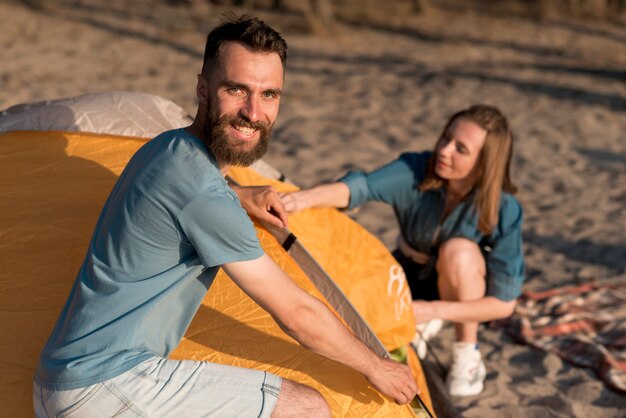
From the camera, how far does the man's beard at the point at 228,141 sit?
74.1 inches

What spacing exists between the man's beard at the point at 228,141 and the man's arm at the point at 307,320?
25 cm

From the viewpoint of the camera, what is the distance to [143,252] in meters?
1.78

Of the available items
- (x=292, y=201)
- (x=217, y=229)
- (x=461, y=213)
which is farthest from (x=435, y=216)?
(x=217, y=229)

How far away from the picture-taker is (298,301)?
190 cm

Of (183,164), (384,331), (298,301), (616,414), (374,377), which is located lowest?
(616,414)

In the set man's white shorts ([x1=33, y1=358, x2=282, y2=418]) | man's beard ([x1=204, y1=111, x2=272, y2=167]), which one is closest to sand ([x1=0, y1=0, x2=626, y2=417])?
man's white shorts ([x1=33, y1=358, x2=282, y2=418])

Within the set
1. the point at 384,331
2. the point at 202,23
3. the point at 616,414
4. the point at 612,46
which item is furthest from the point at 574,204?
the point at 202,23

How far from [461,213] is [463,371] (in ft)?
2.14

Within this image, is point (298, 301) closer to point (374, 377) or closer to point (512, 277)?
point (374, 377)

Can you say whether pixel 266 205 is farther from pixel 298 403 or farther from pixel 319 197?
pixel 298 403

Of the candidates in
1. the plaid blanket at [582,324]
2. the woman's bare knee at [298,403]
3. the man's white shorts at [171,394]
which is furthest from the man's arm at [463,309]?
the man's white shorts at [171,394]

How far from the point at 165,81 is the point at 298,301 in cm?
578

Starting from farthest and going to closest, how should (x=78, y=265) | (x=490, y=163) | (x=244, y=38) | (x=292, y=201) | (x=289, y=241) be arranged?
(x=490, y=163)
(x=292, y=201)
(x=289, y=241)
(x=78, y=265)
(x=244, y=38)

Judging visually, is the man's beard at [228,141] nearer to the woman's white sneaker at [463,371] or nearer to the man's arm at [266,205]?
the man's arm at [266,205]
